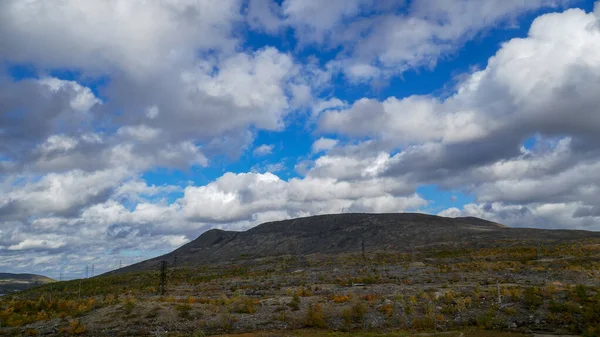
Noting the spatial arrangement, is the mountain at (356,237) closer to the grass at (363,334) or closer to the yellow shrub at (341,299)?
the yellow shrub at (341,299)

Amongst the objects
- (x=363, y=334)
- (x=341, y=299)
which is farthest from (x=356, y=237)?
(x=363, y=334)

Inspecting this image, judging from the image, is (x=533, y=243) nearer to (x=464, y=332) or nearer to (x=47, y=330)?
(x=464, y=332)

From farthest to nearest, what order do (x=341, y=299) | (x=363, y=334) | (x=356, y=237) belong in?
1. (x=356, y=237)
2. (x=341, y=299)
3. (x=363, y=334)

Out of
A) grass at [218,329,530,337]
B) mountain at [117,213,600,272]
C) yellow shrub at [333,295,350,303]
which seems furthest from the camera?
mountain at [117,213,600,272]

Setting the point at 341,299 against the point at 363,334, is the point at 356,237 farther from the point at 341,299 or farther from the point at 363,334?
the point at 363,334

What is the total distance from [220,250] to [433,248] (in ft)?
361

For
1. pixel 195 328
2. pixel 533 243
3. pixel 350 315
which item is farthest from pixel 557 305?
pixel 533 243

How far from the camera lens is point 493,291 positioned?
108 feet

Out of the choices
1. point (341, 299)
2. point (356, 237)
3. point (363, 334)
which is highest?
point (356, 237)

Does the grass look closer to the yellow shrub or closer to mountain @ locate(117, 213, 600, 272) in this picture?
the yellow shrub

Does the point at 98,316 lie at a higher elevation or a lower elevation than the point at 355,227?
lower

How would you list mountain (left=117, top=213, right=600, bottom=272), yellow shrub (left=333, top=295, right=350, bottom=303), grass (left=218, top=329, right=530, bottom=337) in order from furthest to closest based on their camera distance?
mountain (left=117, top=213, right=600, bottom=272) → yellow shrub (left=333, top=295, right=350, bottom=303) → grass (left=218, top=329, right=530, bottom=337)

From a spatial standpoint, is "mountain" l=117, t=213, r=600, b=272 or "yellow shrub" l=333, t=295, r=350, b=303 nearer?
"yellow shrub" l=333, t=295, r=350, b=303

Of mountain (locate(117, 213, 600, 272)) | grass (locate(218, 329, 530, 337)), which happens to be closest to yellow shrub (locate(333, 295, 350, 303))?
grass (locate(218, 329, 530, 337))
